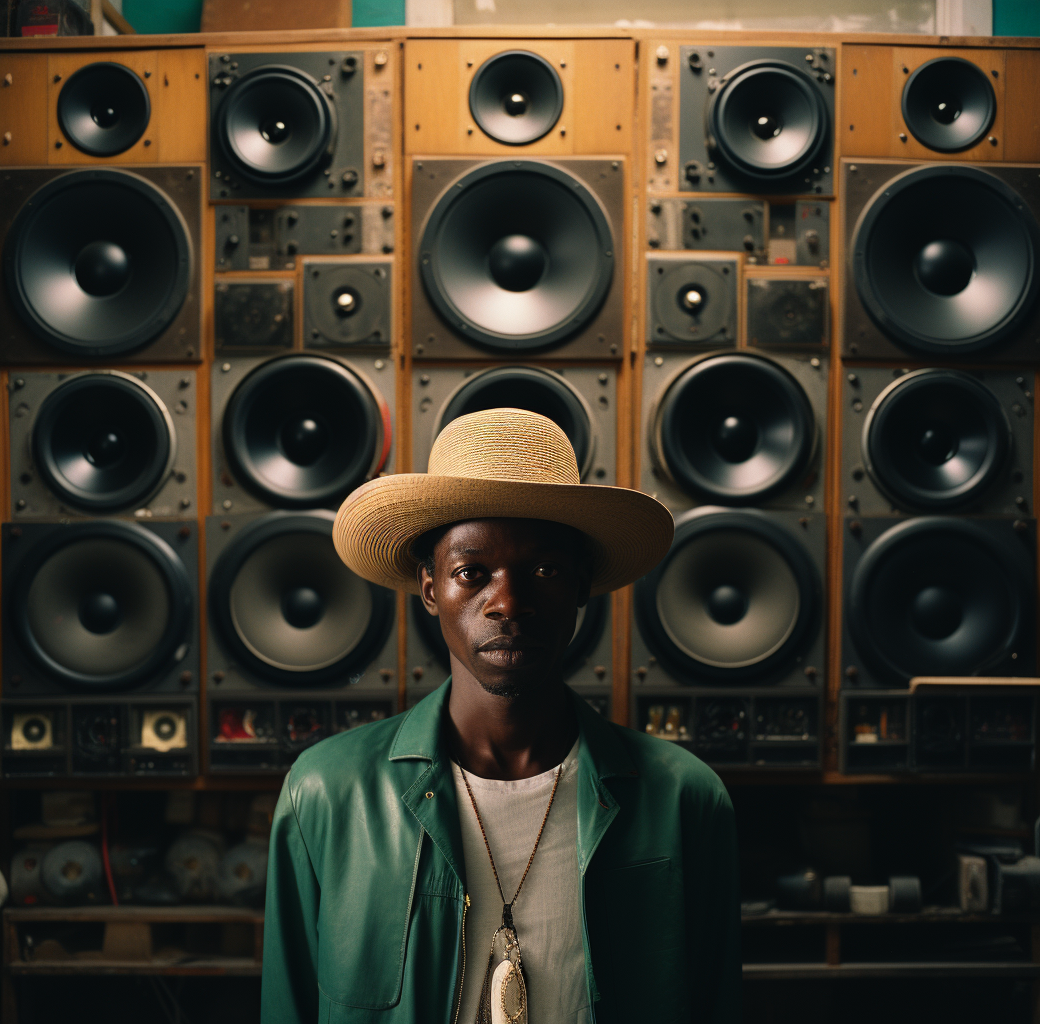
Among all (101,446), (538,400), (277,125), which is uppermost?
(277,125)

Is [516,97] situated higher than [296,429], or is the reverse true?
[516,97]

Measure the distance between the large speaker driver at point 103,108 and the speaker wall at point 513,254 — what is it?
2.64ft

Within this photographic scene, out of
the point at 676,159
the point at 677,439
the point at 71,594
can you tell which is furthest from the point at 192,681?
the point at 676,159

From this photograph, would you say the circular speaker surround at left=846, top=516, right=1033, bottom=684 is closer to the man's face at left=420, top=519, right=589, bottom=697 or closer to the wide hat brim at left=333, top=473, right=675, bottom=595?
the wide hat brim at left=333, top=473, right=675, bottom=595

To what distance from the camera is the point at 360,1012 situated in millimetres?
931

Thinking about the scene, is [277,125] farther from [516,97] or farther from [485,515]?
[485,515]

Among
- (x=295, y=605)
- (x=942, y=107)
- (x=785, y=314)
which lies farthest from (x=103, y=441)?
(x=942, y=107)

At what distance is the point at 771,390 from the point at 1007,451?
2.16ft

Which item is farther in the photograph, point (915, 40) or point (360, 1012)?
point (915, 40)

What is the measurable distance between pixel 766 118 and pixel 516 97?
2.27 feet

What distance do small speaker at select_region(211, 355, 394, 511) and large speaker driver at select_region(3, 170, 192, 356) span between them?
0.94 ft

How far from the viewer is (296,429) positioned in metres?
2.11

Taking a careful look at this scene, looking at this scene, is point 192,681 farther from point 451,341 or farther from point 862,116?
point 862,116

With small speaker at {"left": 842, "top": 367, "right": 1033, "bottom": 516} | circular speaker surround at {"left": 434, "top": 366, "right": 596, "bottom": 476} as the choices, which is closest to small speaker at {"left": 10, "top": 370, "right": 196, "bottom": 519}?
circular speaker surround at {"left": 434, "top": 366, "right": 596, "bottom": 476}
